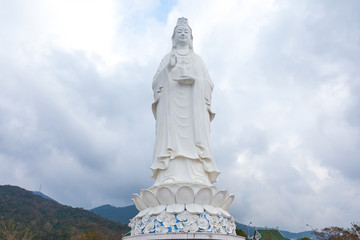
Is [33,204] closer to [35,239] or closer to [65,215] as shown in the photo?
[65,215]

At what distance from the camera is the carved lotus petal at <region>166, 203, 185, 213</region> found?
5.85m

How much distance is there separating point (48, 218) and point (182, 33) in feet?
94.8

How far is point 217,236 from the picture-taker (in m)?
5.61

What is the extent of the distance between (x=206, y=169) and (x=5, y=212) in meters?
27.7

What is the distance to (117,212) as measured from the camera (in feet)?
248

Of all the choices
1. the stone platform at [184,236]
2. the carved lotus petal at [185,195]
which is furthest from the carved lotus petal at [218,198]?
the stone platform at [184,236]

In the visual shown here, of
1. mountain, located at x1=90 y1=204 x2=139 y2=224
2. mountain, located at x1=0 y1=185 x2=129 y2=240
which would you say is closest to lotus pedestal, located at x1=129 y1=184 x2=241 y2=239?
mountain, located at x1=0 y1=185 x2=129 y2=240

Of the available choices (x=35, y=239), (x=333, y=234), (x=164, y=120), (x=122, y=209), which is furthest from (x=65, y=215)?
(x=122, y=209)

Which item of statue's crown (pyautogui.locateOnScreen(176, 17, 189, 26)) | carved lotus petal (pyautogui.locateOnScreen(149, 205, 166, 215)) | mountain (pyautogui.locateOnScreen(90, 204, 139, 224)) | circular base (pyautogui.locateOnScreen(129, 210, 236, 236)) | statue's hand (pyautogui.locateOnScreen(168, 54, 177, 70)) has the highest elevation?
mountain (pyautogui.locateOnScreen(90, 204, 139, 224))

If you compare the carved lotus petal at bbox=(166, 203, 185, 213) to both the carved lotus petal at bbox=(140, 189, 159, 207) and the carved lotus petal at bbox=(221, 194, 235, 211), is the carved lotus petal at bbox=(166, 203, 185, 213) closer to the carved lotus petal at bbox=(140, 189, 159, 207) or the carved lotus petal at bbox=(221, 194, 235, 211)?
the carved lotus petal at bbox=(140, 189, 159, 207)

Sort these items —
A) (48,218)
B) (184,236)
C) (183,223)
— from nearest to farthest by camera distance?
(184,236)
(183,223)
(48,218)

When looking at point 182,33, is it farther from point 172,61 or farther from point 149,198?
point 149,198

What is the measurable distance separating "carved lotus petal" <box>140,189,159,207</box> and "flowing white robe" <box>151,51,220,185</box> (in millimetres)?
502

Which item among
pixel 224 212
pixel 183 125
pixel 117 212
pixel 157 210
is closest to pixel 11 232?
pixel 183 125
